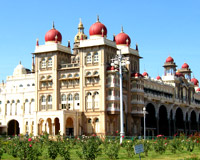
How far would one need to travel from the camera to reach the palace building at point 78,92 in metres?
64.4

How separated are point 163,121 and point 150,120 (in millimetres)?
7500

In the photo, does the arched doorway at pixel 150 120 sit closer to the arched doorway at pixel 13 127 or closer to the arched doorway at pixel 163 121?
the arched doorway at pixel 163 121


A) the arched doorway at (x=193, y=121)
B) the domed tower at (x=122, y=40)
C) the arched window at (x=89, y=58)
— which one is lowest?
the arched doorway at (x=193, y=121)

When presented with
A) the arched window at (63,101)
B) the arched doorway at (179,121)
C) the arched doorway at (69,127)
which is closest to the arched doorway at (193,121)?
the arched doorway at (179,121)

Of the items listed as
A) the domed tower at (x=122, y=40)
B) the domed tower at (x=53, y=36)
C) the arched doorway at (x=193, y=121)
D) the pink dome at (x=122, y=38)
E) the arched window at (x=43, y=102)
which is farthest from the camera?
the arched doorway at (x=193, y=121)

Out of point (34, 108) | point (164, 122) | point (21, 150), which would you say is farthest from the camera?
point (164, 122)

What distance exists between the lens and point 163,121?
9050 centimetres

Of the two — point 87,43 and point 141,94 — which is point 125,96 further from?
point 87,43

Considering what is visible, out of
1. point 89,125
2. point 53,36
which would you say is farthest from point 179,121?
point 53,36

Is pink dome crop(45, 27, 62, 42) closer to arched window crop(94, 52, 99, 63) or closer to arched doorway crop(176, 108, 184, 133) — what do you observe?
arched window crop(94, 52, 99, 63)

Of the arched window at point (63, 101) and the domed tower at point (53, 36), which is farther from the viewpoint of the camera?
the domed tower at point (53, 36)

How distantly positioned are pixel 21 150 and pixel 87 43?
4122 cm

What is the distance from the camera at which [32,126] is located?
237ft

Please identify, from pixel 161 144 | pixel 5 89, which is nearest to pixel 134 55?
pixel 5 89
